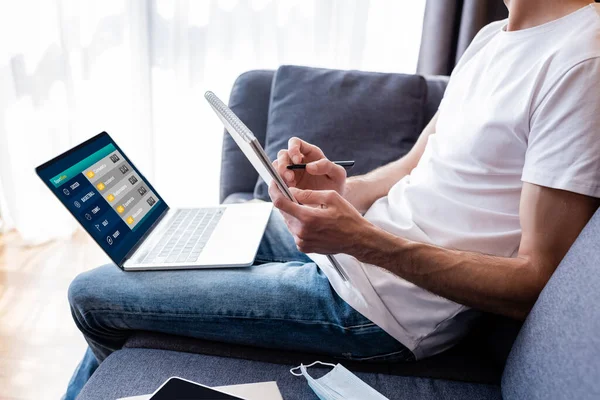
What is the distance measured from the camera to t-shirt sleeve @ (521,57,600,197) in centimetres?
79

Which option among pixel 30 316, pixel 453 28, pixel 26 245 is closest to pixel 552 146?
pixel 453 28

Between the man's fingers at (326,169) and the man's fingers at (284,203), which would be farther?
the man's fingers at (326,169)

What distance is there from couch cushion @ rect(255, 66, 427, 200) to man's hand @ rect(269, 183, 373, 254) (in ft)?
2.15

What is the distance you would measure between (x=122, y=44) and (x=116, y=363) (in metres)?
1.66

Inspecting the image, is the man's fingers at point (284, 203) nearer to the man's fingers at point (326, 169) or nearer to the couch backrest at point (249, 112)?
the man's fingers at point (326, 169)

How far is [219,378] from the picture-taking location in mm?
903

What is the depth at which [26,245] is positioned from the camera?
2291mm

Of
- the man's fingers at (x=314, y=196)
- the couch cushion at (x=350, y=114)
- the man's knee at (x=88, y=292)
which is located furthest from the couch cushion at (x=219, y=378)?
the couch cushion at (x=350, y=114)

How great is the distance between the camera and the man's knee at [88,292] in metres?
1.01

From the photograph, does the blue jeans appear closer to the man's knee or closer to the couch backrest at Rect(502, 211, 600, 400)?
the man's knee

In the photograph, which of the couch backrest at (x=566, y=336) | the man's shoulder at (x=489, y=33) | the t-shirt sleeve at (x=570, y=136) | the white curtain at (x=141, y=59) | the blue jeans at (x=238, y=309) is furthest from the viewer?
the white curtain at (x=141, y=59)

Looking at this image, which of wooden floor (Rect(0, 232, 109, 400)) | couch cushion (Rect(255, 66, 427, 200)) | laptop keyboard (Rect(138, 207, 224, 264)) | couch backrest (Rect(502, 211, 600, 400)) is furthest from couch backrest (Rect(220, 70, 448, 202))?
couch backrest (Rect(502, 211, 600, 400))

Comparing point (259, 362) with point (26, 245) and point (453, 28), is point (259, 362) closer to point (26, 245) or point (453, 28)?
point (453, 28)

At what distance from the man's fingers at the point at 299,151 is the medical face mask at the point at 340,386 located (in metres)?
0.39
